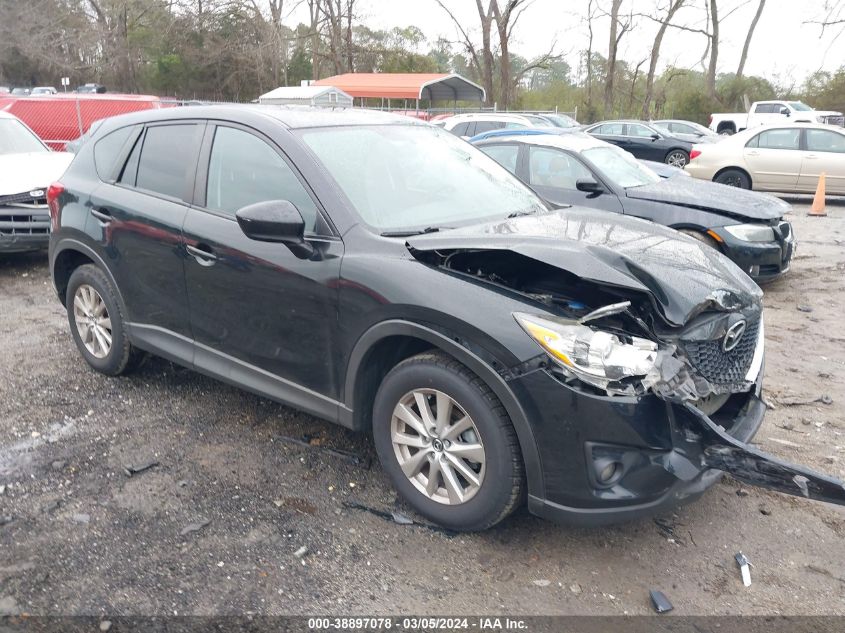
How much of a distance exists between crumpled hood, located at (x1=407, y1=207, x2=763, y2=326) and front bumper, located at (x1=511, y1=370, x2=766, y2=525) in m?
0.45

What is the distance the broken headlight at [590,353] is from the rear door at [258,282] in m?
1.04

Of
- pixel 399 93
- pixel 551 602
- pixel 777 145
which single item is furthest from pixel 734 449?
pixel 399 93

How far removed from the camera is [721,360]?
3166 millimetres

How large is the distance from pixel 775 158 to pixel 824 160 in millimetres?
863

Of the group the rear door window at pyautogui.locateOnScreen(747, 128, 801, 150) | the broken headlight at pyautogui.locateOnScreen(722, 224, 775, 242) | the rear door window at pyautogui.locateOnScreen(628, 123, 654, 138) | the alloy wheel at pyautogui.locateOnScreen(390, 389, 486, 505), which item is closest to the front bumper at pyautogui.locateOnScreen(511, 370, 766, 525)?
the alloy wheel at pyautogui.locateOnScreen(390, 389, 486, 505)

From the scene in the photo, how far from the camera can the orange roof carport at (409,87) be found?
31625 mm

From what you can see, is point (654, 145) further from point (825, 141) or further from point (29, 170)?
point (29, 170)

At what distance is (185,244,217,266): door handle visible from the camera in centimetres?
387

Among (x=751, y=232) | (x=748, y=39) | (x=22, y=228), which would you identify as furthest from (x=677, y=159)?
(x=748, y=39)

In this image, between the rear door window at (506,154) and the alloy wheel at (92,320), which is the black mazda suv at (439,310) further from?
the rear door window at (506,154)

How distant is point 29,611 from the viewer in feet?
9.07

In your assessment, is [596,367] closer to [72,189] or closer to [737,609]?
[737,609]

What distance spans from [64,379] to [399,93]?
28349 millimetres

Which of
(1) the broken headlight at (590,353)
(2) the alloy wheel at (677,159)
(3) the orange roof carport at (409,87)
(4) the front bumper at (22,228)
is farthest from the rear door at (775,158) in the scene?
(3) the orange roof carport at (409,87)
